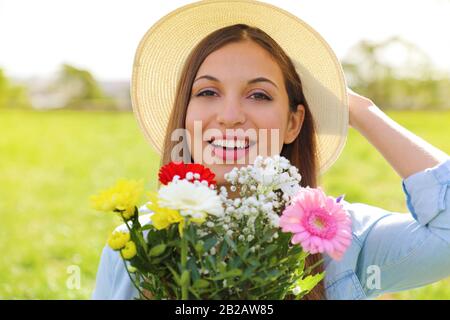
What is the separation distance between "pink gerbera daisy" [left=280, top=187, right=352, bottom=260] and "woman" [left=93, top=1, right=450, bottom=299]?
644 mm

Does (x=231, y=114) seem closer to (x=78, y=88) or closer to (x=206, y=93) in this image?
(x=206, y=93)

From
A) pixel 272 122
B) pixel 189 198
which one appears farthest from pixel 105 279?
pixel 189 198

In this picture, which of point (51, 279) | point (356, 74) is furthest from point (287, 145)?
point (356, 74)

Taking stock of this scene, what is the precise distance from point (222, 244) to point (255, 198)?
0.11 meters

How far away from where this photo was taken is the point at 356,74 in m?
12.9

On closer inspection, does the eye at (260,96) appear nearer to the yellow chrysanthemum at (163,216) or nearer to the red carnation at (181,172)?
the red carnation at (181,172)

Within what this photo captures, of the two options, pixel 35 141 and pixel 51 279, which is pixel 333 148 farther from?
pixel 35 141

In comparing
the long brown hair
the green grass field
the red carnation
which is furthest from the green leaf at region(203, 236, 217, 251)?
the green grass field

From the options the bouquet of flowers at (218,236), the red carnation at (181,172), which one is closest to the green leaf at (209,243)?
the bouquet of flowers at (218,236)

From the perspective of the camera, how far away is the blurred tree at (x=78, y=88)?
46.1 feet

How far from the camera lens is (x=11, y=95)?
15914 millimetres

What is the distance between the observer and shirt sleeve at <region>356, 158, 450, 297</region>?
5.92ft

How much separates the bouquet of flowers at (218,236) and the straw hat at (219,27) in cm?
89
